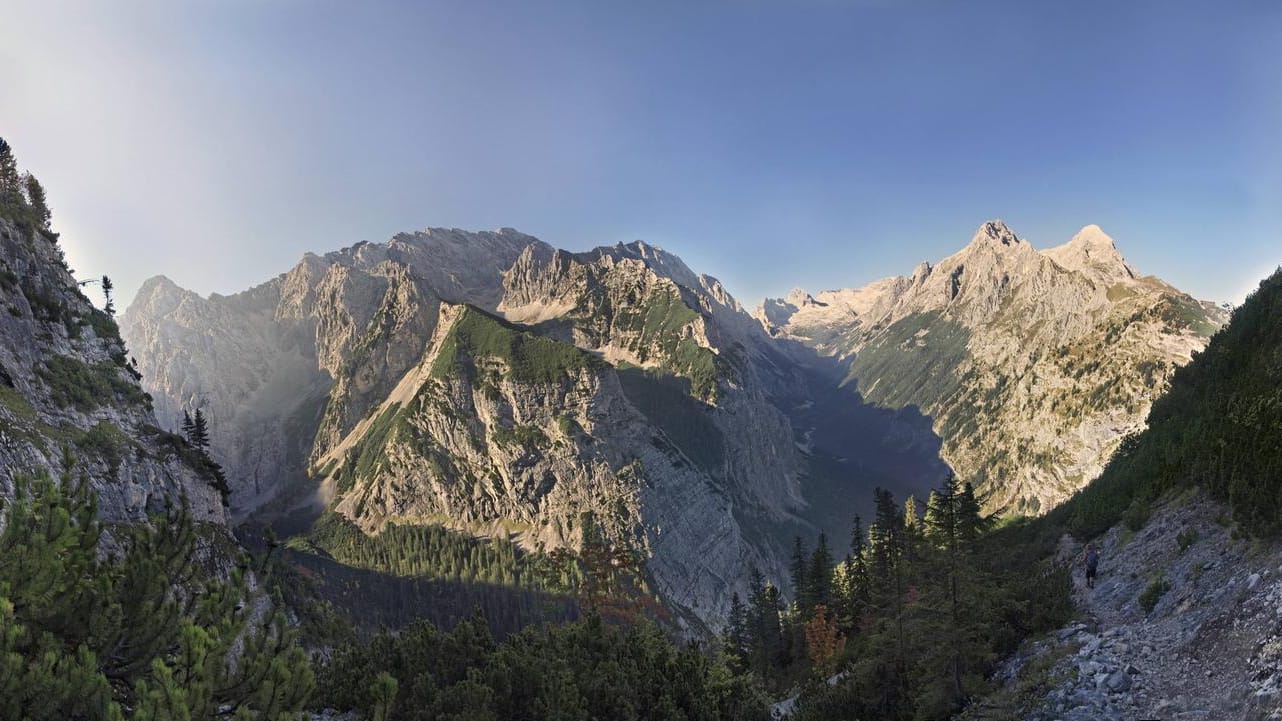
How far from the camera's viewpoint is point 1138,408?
565ft

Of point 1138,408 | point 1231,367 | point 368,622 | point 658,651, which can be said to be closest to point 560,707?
point 658,651

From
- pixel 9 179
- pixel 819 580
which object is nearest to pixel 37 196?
pixel 9 179

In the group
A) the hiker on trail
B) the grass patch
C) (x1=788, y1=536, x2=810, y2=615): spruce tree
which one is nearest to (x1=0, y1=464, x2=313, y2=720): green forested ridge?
the grass patch

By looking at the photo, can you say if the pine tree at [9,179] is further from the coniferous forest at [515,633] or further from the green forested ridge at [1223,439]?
the green forested ridge at [1223,439]

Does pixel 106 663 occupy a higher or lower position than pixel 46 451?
lower

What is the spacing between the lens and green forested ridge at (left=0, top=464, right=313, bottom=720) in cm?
1230

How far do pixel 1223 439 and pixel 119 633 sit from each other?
47.1 metres

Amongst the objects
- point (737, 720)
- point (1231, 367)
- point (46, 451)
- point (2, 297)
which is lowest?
point (737, 720)

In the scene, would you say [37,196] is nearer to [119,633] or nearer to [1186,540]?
[119,633]

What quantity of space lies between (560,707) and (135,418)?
255ft

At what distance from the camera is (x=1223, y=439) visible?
100 ft

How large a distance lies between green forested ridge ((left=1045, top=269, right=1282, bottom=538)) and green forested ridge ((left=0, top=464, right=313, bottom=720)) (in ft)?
113

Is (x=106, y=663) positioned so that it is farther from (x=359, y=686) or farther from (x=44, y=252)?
(x=44, y=252)

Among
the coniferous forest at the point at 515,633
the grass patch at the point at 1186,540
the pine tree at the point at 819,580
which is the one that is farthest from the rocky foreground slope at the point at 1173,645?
the pine tree at the point at 819,580
